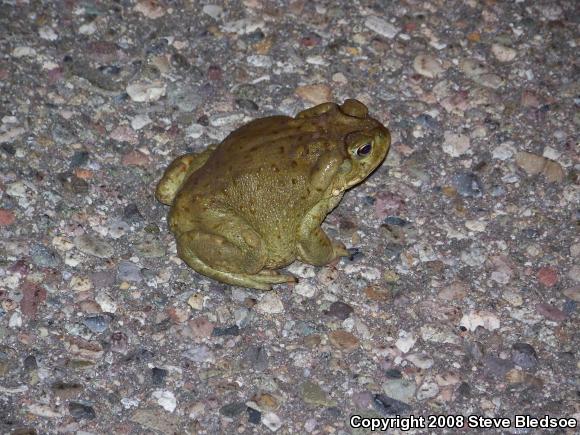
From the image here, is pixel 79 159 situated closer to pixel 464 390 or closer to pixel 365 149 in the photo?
pixel 365 149

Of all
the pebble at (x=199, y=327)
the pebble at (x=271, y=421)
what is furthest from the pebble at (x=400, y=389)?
the pebble at (x=199, y=327)

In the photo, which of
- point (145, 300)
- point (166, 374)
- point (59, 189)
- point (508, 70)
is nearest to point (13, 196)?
point (59, 189)

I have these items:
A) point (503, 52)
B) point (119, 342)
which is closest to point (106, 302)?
point (119, 342)

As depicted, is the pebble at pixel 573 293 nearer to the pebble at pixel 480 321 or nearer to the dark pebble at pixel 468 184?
the pebble at pixel 480 321

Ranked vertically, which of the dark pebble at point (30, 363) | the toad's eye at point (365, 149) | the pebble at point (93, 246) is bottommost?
the dark pebble at point (30, 363)

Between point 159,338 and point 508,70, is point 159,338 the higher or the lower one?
the lower one

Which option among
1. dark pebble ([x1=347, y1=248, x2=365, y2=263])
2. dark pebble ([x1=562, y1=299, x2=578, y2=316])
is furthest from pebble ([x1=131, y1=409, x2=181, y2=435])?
dark pebble ([x1=562, y1=299, x2=578, y2=316])

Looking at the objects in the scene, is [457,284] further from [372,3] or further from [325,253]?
[372,3]
